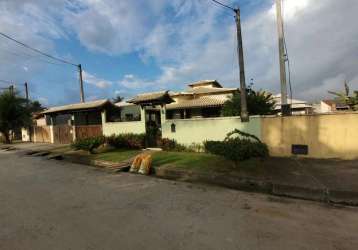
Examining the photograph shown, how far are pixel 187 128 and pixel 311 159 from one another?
673cm

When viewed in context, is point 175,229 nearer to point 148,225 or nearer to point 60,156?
point 148,225

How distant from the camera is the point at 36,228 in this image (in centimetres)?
471

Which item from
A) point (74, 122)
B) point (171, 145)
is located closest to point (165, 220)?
point (171, 145)

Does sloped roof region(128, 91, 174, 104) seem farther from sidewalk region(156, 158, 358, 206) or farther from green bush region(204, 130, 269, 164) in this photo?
green bush region(204, 130, 269, 164)

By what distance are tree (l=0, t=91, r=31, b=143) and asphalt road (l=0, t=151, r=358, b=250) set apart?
23.8 m

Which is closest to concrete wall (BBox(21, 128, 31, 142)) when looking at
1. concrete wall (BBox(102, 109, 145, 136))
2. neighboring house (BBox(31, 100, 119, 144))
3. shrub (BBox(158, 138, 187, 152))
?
neighboring house (BBox(31, 100, 119, 144))

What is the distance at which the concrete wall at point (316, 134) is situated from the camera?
9.92 meters

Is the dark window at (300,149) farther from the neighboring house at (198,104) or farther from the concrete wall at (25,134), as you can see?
the concrete wall at (25,134)

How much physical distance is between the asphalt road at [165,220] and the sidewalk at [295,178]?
2.14 feet

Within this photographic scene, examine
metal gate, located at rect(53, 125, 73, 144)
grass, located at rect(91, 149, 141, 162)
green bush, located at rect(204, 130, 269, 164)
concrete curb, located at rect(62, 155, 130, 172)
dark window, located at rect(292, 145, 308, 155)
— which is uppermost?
metal gate, located at rect(53, 125, 73, 144)

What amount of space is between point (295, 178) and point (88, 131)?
57.6 ft

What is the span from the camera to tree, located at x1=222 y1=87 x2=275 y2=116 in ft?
54.2

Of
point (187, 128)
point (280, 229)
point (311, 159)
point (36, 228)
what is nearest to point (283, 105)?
point (311, 159)

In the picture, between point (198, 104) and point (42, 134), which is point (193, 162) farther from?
point (42, 134)
